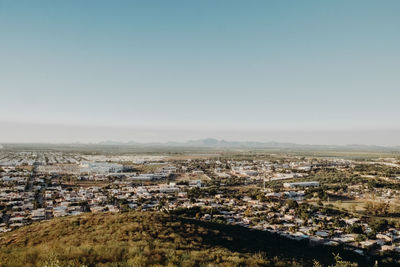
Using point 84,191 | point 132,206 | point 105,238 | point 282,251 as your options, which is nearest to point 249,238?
point 282,251

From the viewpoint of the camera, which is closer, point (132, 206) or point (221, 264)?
point (221, 264)

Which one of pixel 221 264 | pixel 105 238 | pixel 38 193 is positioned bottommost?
pixel 38 193

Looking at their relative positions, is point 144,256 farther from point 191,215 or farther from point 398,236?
point 398,236

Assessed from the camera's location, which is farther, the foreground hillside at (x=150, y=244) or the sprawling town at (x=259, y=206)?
the sprawling town at (x=259, y=206)

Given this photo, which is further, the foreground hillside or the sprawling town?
the sprawling town

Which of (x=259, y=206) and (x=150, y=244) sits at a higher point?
(x=150, y=244)

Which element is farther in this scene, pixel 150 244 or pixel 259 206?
pixel 259 206

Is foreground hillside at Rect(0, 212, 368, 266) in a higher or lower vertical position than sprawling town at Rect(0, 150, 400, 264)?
higher

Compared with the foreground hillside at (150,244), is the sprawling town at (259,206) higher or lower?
lower
